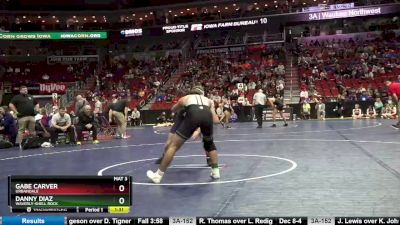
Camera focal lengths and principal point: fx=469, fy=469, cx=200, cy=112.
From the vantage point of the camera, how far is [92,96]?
31547 millimetres

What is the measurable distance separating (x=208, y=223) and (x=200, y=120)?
152 inches

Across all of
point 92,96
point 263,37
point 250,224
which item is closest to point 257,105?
point 250,224

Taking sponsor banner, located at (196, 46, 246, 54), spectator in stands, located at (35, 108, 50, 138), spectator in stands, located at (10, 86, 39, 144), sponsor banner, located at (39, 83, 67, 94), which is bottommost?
spectator in stands, located at (35, 108, 50, 138)

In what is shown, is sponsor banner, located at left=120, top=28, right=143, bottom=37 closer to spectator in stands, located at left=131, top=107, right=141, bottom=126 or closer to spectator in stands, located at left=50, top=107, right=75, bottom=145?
spectator in stands, located at left=131, top=107, right=141, bottom=126

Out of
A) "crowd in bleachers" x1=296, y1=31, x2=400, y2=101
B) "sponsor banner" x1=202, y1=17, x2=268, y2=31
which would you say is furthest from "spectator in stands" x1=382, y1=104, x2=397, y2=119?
"sponsor banner" x1=202, y1=17, x2=268, y2=31


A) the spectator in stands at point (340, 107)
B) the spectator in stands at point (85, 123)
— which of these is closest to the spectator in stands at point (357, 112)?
the spectator in stands at point (340, 107)

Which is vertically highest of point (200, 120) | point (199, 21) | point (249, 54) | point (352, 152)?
point (199, 21)

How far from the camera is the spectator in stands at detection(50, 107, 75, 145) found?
13.6 m

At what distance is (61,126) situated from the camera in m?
13.7

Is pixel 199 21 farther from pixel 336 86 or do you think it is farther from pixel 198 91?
pixel 198 91

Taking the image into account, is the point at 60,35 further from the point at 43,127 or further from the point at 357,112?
the point at 43,127

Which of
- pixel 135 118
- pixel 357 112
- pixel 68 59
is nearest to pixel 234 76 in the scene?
pixel 135 118
